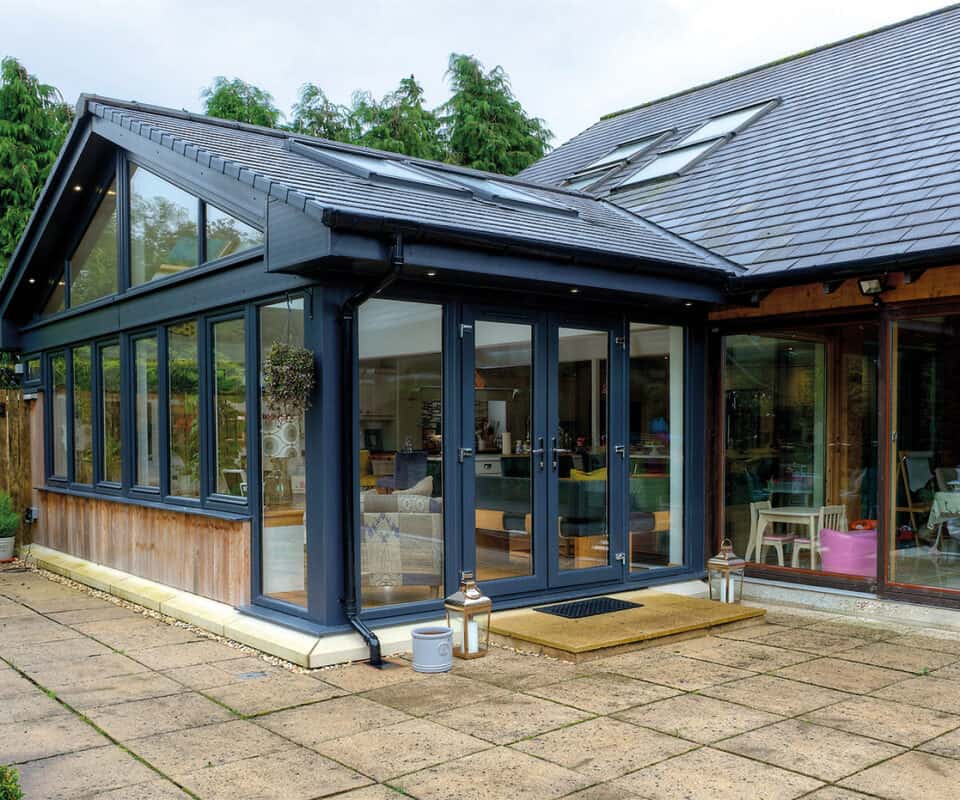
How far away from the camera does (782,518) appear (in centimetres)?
721

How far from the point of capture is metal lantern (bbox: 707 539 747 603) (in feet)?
21.5

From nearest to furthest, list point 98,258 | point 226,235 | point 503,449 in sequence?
point 503,449 < point 226,235 < point 98,258

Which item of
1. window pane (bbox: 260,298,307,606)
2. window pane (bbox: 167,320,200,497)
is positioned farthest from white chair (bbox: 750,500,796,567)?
window pane (bbox: 167,320,200,497)

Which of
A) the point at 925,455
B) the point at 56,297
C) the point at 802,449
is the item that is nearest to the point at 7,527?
the point at 56,297

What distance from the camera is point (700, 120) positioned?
11.0 metres

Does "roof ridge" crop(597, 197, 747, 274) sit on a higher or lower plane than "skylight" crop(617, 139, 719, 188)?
lower

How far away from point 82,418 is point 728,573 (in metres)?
6.31

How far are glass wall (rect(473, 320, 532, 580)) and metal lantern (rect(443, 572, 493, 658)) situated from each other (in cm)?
65

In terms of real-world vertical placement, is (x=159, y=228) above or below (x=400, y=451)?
above

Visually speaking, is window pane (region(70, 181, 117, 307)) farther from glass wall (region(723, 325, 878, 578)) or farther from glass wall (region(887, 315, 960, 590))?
glass wall (region(887, 315, 960, 590))

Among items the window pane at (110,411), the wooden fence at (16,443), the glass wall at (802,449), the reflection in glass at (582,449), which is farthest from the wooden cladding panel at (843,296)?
the wooden fence at (16,443)

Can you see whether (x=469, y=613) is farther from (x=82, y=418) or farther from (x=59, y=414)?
(x=59, y=414)

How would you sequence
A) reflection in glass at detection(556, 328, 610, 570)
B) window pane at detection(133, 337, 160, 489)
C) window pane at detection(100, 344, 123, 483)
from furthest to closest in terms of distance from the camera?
window pane at detection(100, 344, 123, 483) < window pane at detection(133, 337, 160, 489) < reflection in glass at detection(556, 328, 610, 570)

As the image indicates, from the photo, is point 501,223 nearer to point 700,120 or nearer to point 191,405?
point 191,405
